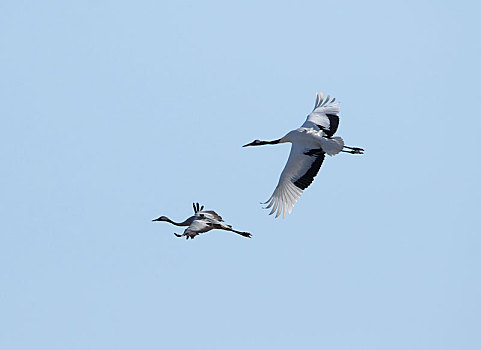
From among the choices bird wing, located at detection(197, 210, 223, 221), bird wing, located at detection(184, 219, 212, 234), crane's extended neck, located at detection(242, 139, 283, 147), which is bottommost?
bird wing, located at detection(184, 219, 212, 234)

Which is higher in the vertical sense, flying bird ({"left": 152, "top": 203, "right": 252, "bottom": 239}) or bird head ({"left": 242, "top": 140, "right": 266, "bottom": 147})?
bird head ({"left": 242, "top": 140, "right": 266, "bottom": 147})

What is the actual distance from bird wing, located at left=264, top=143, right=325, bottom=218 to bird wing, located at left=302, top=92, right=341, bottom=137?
131cm

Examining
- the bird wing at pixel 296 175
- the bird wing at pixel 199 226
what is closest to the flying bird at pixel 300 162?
the bird wing at pixel 296 175

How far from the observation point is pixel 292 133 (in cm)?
4062

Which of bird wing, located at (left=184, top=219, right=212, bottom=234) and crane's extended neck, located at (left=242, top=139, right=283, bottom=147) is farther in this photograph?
crane's extended neck, located at (left=242, top=139, right=283, bottom=147)

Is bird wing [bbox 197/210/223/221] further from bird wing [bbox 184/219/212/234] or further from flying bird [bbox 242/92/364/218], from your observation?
flying bird [bbox 242/92/364/218]

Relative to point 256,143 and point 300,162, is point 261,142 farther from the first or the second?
point 300,162

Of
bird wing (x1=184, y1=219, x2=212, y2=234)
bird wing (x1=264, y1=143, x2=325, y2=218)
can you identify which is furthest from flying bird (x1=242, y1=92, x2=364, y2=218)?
bird wing (x1=184, y1=219, x2=212, y2=234)

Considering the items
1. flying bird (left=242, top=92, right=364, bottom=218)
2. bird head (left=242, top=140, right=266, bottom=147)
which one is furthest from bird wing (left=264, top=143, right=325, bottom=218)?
bird head (left=242, top=140, right=266, bottom=147)

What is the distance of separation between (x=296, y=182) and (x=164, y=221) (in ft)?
19.2

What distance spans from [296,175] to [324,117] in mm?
3509

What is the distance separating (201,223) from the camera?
131 feet

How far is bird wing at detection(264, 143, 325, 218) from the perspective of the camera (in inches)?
1557

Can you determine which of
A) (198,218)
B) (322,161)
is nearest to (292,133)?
(322,161)
